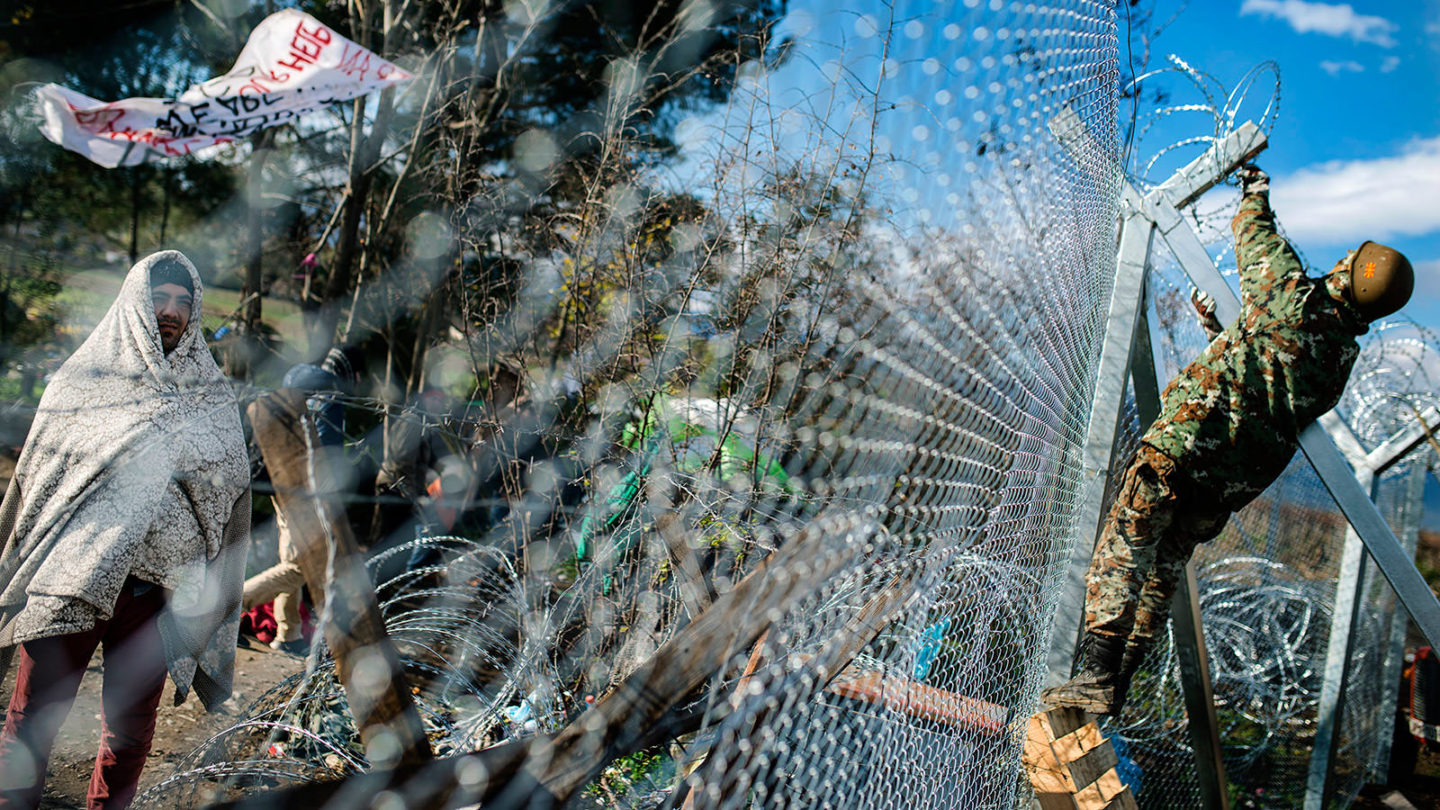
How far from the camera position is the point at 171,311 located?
7.81 feet

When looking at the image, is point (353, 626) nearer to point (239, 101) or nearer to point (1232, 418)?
point (1232, 418)

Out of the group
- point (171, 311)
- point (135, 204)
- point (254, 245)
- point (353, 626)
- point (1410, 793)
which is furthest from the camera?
point (135, 204)

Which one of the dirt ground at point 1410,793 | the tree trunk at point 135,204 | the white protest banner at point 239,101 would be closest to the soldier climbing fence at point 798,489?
the dirt ground at point 1410,793

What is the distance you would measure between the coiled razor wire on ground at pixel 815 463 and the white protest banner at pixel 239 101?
210 centimetres

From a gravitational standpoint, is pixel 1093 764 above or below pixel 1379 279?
below

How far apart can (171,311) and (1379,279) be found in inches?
145

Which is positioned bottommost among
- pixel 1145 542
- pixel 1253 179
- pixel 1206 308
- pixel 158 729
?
pixel 158 729

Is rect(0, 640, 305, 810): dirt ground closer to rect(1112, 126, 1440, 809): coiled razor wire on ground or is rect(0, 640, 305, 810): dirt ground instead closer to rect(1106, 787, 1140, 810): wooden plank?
rect(1106, 787, 1140, 810): wooden plank

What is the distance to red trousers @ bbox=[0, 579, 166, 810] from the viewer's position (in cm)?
219

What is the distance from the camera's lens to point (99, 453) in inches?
89.2

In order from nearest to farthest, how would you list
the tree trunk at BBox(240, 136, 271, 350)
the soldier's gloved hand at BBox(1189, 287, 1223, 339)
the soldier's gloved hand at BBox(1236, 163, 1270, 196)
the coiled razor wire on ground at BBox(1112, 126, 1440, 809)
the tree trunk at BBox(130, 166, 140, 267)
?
the soldier's gloved hand at BBox(1236, 163, 1270, 196) → the soldier's gloved hand at BBox(1189, 287, 1223, 339) → the coiled razor wire on ground at BBox(1112, 126, 1440, 809) → the tree trunk at BBox(240, 136, 271, 350) → the tree trunk at BBox(130, 166, 140, 267)

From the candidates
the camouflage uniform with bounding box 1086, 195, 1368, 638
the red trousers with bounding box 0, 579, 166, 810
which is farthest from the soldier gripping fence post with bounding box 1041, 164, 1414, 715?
the red trousers with bounding box 0, 579, 166, 810

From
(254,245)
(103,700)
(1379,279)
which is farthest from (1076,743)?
(254,245)

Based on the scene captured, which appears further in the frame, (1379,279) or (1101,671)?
(1101,671)
